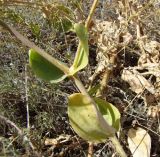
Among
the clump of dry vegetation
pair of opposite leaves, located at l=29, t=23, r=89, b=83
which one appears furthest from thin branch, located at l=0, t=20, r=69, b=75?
the clump of dry vegetation

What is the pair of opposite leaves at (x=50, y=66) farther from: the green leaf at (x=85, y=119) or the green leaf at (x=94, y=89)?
the green leaf at (x=94, y=89)

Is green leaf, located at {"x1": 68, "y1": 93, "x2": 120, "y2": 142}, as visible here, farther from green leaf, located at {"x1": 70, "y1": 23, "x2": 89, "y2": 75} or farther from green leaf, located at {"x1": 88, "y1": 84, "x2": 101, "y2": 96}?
green leaf, located at {"x1": 88, "y1": 84, "x2": 101, "y2": 96}

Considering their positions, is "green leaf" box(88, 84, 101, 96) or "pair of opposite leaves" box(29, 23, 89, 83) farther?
"green leaf" box(88, 84, 101, 96)

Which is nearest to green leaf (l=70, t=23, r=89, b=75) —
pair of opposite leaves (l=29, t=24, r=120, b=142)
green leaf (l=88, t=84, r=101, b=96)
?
pair of opposite leaves (l=29, t=24, r=120, b=142)

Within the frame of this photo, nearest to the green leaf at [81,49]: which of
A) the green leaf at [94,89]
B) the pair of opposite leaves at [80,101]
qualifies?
the pair of opposite leaves at [80,101]

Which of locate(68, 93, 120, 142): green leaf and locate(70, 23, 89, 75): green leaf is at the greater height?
locate(70, 23, 89, 75): green leaf

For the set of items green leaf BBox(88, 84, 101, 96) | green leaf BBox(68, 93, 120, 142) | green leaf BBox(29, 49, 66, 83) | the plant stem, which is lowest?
the plant stem

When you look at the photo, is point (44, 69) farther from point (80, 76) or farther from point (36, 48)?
point (80, 76)
